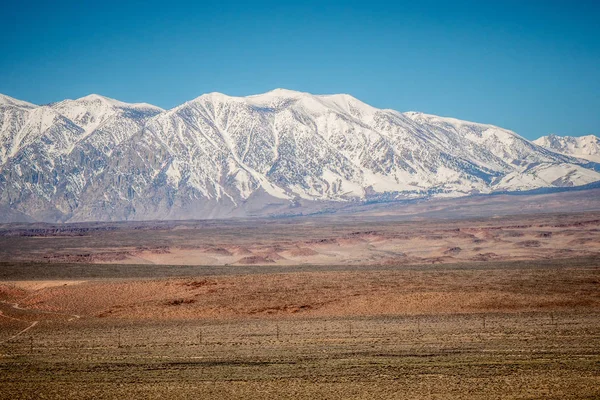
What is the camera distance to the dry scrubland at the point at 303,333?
73.5 feet

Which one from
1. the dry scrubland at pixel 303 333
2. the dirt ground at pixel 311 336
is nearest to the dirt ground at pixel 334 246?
the dry scrubland at pixel 303 333

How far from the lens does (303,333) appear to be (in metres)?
32.8

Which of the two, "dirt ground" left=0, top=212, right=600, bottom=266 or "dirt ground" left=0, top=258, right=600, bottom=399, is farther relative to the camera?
"dirt ground" left=0, top=212, right=600, bottom=266

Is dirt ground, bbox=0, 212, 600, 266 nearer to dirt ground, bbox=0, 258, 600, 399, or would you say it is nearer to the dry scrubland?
the dry scrubland

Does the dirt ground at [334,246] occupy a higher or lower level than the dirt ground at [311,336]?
lower

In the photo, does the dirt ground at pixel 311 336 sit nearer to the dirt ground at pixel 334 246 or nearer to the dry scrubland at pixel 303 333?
the dry scrubland at pixel 303 333

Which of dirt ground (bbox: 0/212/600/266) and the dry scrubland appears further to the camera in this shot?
dirt ground (bbox: 0/212/600/266)

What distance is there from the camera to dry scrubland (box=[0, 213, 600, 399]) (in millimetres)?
22406

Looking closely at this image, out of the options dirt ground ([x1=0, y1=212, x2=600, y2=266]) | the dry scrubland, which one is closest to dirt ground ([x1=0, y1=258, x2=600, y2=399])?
the dry scrubland

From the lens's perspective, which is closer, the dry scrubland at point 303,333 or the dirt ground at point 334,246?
the dry scrubland at point 303,333

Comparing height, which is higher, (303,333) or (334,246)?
(303,333)

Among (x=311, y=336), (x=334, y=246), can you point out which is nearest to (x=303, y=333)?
(x=311, y=336)

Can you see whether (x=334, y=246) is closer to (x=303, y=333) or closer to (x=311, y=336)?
(x=303, y=333)

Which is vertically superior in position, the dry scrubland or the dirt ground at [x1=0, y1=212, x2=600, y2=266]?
the dry scrubland
